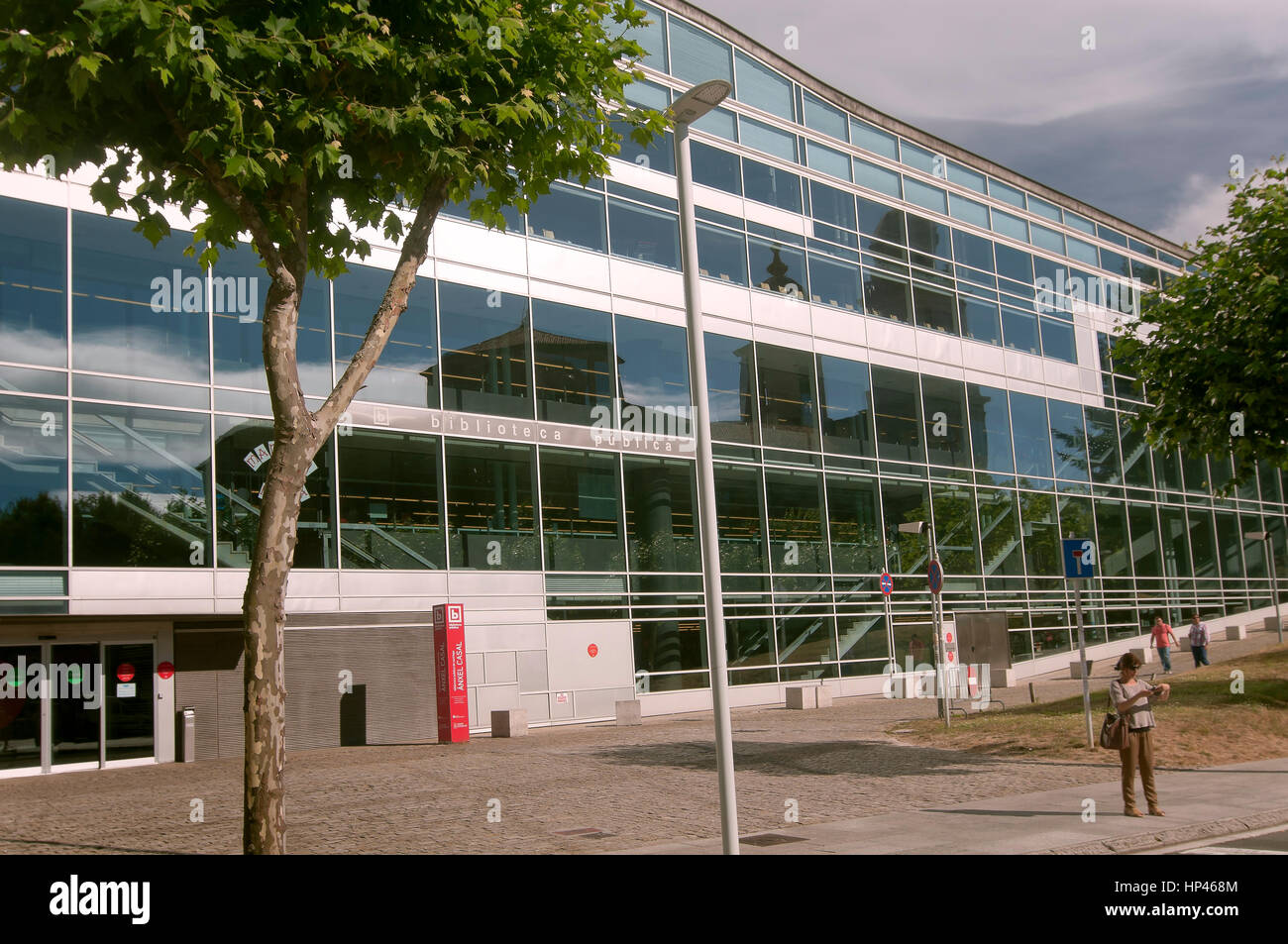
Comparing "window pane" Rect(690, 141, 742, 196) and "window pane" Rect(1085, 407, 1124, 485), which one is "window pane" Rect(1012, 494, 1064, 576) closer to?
"window pane" Rect(1085, 407, 1124, 485)

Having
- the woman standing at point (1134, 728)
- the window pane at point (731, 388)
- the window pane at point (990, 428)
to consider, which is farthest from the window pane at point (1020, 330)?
the woman standing at point (1134, 728)

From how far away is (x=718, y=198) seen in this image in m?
31.6

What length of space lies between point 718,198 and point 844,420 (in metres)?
7.66

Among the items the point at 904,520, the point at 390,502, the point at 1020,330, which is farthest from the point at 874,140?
the point at 390,502

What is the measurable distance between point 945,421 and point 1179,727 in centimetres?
2036

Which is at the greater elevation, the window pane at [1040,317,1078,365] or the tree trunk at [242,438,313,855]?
the window pane at [1040,317,1078,365]

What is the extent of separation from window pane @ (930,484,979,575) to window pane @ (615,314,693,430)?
34.6 ft

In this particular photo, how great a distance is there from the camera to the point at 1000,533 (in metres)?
37.5

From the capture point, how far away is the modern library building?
64.1 feet

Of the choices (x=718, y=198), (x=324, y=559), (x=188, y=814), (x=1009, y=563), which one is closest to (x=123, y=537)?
(x=324, y=559)

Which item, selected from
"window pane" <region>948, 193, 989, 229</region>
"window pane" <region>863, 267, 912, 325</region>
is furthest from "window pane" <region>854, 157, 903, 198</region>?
"window pane" <region>863, 267, 912, 325</region>

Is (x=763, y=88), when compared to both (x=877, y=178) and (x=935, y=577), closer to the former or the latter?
(x=877, y=178)

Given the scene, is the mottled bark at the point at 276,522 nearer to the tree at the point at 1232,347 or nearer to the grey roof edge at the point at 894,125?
the tree at the point at 1232,347
